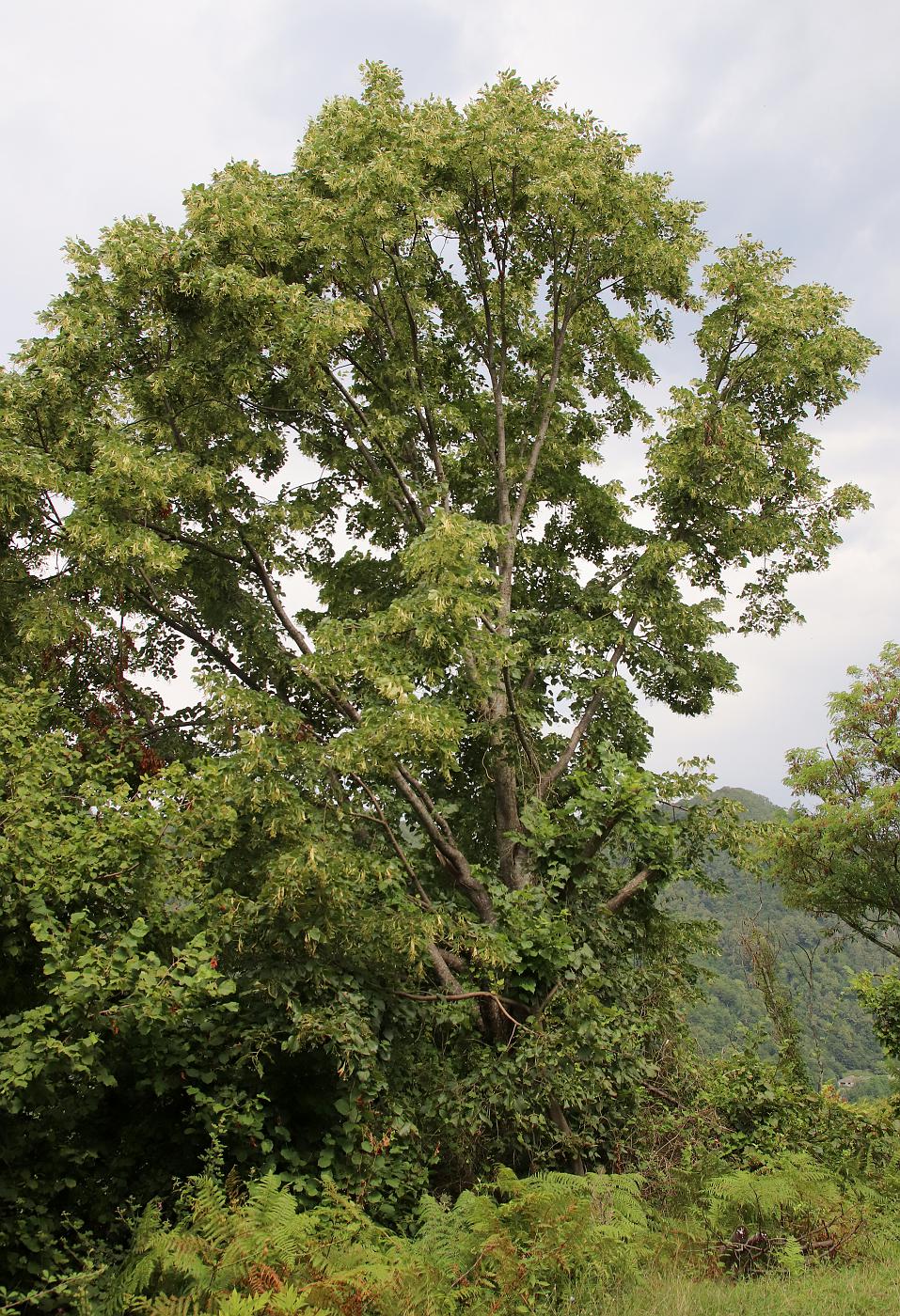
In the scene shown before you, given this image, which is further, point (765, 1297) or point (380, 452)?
point (380, 452)

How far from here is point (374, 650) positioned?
8562mm

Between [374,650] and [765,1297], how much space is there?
18.8 feet

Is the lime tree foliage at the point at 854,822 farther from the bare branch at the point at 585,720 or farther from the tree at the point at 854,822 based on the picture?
the bare branch at the point at 585,720

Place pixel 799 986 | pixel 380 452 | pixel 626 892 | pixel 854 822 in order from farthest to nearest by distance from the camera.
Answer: pixel 799 986 → pixel 854 822 → pixel 380 452 → pixel 626 892

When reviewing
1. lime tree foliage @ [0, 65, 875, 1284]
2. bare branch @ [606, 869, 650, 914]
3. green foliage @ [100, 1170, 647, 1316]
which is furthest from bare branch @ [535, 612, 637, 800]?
green foliage @ [100, 1170, 647, 1316]

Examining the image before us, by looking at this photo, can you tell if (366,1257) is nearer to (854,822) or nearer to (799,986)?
(854,822)

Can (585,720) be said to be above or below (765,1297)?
above

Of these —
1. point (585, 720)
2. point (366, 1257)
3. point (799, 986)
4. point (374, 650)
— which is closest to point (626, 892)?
point (585, 720)

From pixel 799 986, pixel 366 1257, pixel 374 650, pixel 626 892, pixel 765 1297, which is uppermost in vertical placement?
pixel 799 986

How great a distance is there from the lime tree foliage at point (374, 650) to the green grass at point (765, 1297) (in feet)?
8.93

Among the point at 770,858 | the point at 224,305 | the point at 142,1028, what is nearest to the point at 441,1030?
the point at 142,1028

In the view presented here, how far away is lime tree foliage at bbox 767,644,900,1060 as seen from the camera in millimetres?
21094

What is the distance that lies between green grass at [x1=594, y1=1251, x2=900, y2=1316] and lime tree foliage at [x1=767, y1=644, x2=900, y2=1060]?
1483cm

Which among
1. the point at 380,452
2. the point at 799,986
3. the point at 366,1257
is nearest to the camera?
the point at 366,1257
